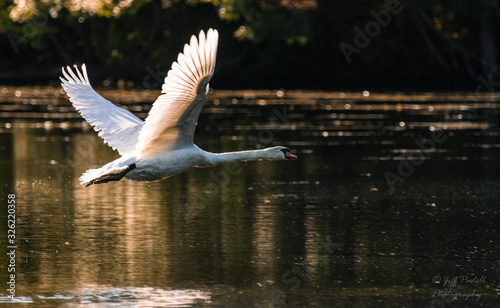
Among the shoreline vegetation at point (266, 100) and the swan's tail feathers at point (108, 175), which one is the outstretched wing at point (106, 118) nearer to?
Answer: the swan's tail feathers at point (108, 175)

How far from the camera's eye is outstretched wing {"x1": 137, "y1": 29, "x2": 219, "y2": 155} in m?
7.93

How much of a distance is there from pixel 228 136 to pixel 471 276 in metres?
12.4

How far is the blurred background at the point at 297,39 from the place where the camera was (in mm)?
41375

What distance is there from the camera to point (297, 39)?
41.3m

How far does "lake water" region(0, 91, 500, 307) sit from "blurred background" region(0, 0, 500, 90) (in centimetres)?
2164

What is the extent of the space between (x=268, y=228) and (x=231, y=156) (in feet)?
3.44

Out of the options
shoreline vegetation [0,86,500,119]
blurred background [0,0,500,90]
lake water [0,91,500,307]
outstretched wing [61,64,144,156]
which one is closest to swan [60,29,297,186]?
outstretched wing [61,64,144,156]

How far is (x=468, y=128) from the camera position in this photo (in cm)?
2228

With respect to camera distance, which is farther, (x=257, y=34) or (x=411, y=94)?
(x=257, y=34)

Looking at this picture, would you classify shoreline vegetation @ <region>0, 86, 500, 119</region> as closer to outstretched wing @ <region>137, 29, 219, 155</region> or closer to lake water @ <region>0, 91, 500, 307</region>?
lake water @ <region>0, 91, 500, 307</region>

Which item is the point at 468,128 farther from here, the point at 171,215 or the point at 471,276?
the point at 471,276

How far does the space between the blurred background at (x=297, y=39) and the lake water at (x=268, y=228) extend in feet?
71.0

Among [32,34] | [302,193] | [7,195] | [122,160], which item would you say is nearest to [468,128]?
[302,193]

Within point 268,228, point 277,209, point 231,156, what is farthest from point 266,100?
point 231,156
